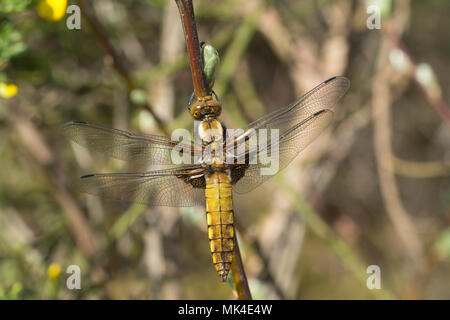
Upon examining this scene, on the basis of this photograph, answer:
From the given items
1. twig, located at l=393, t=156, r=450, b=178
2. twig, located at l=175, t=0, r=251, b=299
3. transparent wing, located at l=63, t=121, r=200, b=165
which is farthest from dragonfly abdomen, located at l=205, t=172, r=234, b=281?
twig, located at l=393, t=156, r=450, b=178

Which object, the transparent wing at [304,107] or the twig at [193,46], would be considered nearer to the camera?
the twig at [193,46]

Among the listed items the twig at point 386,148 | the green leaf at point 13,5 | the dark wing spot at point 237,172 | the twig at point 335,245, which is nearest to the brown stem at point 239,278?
the dark wing spot at point 237,172

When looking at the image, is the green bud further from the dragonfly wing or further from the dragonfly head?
the dragonfly wing

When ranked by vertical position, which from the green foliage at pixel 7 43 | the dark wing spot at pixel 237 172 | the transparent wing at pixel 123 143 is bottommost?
the dark wing spot at pixel 237 172

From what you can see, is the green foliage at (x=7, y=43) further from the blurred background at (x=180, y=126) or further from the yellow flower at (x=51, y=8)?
the yellow flower at (x=51, y=8)
